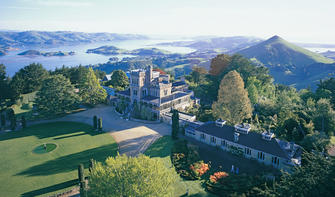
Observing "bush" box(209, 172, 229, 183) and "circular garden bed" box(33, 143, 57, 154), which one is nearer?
"bush" box(209, 172, 229, 183)

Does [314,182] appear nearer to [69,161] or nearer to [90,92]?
[69,161]

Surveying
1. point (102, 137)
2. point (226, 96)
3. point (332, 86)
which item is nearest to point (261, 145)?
point (226, 96)

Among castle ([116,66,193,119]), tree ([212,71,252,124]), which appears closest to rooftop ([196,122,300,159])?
tree ([212,71,252,124])

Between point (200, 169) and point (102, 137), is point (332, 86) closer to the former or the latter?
point (200, 169)

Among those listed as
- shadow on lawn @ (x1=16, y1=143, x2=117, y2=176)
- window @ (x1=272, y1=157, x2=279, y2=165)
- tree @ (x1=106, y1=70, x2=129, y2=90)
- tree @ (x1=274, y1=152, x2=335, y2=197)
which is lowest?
shadow on lawn @ (x1=16, y1=143, x2=117, y2=176)

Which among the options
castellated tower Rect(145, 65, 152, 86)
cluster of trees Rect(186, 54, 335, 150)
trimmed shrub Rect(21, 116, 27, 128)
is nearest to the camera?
cluster of trees Rect(186, 54, 335, 150)

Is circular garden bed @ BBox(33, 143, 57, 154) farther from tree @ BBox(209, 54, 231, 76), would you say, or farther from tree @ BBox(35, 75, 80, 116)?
tree @ BBox(209, 54, 231, 76)

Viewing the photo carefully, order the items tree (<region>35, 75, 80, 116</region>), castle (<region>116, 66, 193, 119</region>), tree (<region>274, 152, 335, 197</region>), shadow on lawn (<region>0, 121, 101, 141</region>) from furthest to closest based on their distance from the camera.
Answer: castle (<region>116, 66, 193, 119</region>) < tree (<region>35, 75, 80, 116</region>) < shadow on lawn (<region>0, 121, 101, 141</region>) < tree (<region>274, 152, 335, 197</region>)
